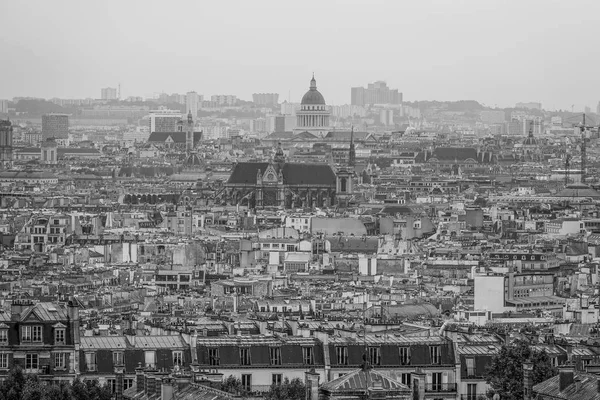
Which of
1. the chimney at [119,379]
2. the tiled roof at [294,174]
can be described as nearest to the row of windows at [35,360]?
the chimney at [119,379]

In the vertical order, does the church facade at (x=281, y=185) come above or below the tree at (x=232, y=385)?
below

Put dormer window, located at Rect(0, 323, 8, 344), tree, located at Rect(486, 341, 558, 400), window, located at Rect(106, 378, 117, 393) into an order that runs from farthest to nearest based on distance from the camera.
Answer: dormer window, located at Rect(0, 323, 8, 344) < window, located at Rect(106, 378, 117, 393) < tree, located at Rect(486, 341, 558, 400)

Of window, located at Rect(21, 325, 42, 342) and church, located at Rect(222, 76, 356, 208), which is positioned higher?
window, located at Rect(21, 325, 42, 342)

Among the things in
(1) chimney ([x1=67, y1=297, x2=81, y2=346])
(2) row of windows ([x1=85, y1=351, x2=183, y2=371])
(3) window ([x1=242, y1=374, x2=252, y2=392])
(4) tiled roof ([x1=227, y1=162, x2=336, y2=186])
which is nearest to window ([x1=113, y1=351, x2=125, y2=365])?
(2) row of windows ([x1=85, y1=351, x2=183, y2=371])

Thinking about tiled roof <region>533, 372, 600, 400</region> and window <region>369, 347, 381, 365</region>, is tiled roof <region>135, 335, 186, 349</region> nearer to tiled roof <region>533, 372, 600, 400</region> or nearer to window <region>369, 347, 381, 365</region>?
window <region>369, 347, 381, 365</region>

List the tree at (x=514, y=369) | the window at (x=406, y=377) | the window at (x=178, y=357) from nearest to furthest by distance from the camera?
the tree at (x=514, y=369) < the window at (x=406, y=377) < the window at (x=178, y=357)

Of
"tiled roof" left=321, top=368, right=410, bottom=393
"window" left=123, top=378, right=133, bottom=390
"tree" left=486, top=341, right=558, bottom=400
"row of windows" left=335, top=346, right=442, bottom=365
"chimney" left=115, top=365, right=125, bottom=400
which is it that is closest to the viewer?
"tiled roof" left=321, top=368, right=410, bottom=393

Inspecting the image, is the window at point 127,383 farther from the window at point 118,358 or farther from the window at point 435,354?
the window at point 435,354

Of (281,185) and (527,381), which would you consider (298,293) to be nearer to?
(527,381)
